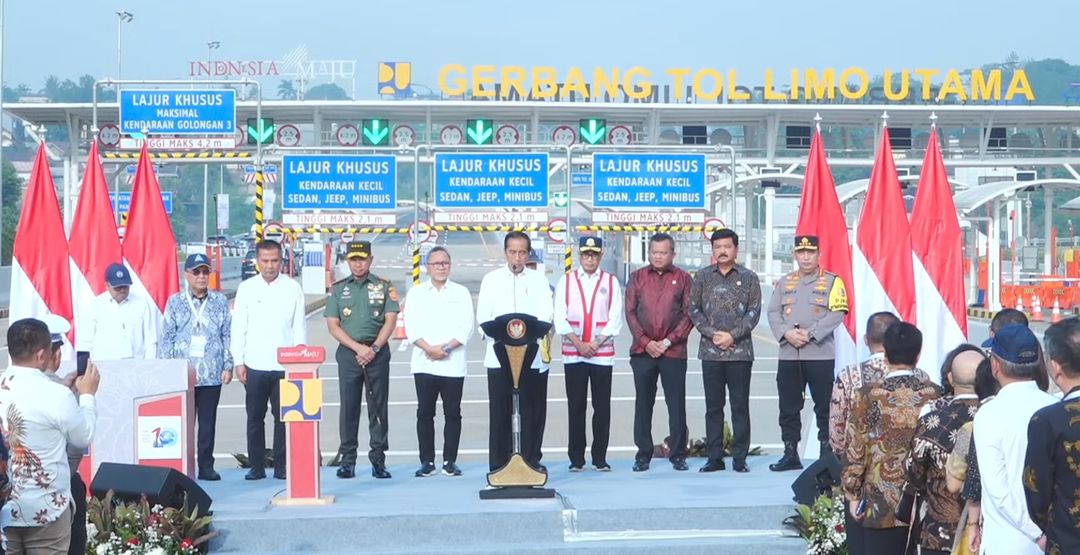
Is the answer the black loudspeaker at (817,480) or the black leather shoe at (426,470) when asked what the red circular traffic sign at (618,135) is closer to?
the black leather shoe at (426,470)

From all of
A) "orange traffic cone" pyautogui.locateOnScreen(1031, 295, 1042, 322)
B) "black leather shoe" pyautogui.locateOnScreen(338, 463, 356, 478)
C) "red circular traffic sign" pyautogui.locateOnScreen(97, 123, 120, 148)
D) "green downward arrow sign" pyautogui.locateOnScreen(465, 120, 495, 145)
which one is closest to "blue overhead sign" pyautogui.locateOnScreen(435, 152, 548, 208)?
"black leather shoe" pyautogui.locateOnScreen(338, 463, 356, 478)

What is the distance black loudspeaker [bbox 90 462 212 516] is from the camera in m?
9.06

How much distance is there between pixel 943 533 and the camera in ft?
20.6

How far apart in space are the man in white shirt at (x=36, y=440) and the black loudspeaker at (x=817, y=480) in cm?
496

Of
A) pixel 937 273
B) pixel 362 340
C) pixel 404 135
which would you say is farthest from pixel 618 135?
pixel 362 340

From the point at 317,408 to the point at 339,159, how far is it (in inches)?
410

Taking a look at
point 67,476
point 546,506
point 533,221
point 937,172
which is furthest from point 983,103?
point 67,476

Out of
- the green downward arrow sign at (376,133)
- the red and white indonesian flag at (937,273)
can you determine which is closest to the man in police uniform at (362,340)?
the red and white indonesian flag at (937,273)

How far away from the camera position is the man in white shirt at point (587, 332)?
38.5ft

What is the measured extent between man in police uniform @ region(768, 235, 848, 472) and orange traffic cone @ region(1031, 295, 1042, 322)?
84.7 feet

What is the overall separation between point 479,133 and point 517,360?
27359 mm

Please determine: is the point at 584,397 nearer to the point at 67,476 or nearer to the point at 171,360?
the point at 171,360

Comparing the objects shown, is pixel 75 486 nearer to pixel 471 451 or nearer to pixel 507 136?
pixel 471 451

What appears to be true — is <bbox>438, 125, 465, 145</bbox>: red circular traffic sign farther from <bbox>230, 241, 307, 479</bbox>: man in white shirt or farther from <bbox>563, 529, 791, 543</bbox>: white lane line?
<bbox>563, 529, 791, 543</bbox>: white lane line
